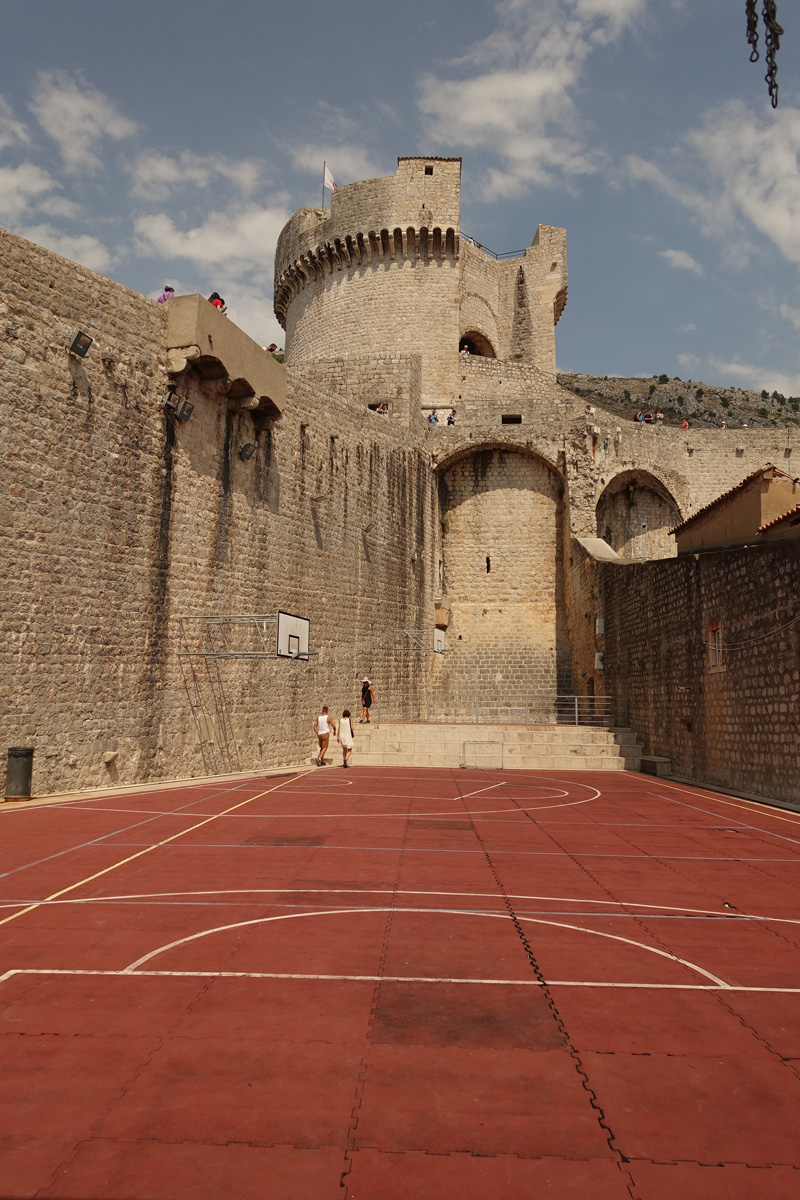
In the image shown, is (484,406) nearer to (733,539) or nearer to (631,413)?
(733,539)

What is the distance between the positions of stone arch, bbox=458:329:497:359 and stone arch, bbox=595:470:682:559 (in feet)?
27.5

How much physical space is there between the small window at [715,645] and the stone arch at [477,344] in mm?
20306

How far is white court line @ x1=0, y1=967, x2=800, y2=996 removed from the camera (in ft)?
13.8

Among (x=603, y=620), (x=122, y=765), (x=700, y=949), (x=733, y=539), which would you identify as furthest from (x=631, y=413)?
(x=700, y=949)

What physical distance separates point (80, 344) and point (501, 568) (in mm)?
16055

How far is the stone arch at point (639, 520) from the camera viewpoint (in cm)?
2672

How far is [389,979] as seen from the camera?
13.9ft

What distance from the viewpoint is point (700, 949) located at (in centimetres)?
486

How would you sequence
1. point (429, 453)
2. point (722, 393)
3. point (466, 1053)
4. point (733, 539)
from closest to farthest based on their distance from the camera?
point (466, 1053) < point (733, 539) < point (429, 453) < point (722, 393)

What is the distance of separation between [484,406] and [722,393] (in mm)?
52824

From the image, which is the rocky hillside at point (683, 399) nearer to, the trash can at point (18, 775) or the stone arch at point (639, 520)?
the stone arch at point (639, 520)

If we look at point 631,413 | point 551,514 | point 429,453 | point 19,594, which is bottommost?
point 19,594

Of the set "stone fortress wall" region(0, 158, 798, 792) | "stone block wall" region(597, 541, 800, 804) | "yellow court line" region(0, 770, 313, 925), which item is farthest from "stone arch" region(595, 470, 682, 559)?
"yellow court line" region(0, 770, 313, 925)

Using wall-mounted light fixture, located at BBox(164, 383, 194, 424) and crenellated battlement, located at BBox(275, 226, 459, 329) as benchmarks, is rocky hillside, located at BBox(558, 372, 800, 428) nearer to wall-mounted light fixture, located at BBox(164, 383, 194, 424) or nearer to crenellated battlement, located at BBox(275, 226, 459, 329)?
crenellated battlement, located at BBox(275, 226, 459, 329)
